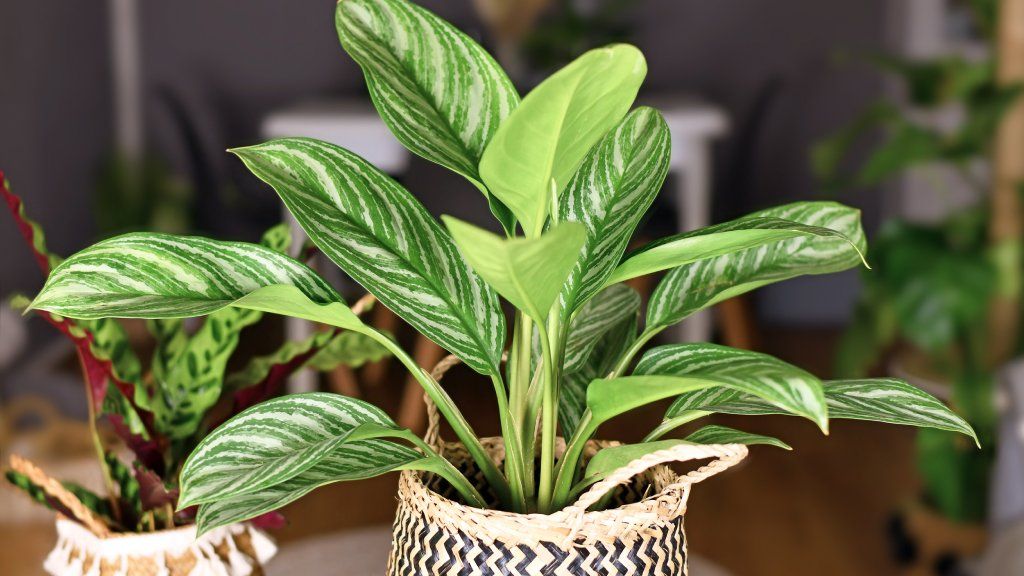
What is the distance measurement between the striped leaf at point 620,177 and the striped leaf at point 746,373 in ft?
0.24

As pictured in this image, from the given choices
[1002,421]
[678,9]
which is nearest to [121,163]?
[678,9]

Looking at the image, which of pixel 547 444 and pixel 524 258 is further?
pixel 547 444

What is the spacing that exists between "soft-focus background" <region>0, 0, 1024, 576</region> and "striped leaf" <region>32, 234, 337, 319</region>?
372mm

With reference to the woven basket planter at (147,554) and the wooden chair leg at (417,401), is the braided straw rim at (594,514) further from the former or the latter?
the wooden chair leg at (417,401)

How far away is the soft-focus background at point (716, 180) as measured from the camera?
1.63 m

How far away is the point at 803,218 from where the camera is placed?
2.01 ft

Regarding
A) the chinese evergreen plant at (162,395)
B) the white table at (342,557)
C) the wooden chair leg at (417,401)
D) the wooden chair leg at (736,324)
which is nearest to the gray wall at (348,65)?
the wooden chair leg at (736,324)

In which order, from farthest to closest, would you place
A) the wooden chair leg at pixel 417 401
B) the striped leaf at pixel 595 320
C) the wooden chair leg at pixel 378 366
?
1. the wooden chair leg at pixel 378 366
2. the wooden chair leg at pixel 417 401
3. the striped leaf at pixel 595 320

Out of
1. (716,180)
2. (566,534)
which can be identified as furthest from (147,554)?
(716,180)

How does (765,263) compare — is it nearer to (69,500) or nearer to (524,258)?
(524,258)

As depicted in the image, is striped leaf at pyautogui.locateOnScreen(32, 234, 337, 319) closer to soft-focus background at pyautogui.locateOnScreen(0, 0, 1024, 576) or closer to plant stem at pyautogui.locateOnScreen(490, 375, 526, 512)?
plant stem at pyautogui.locateOnScreen(490, 375, 526, 512)

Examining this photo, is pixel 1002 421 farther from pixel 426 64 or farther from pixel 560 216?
pixel 426 64

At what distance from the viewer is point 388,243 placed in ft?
1.80

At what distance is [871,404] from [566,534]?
17 cm
